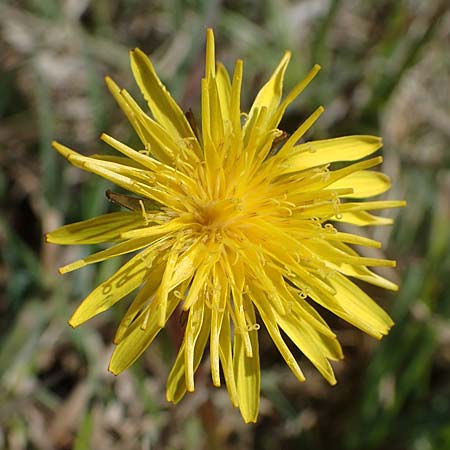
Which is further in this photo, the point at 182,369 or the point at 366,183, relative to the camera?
the point at 366,183

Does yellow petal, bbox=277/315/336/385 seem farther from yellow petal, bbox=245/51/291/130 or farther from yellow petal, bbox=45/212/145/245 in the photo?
yellow petal, bbox=245/51/291/130

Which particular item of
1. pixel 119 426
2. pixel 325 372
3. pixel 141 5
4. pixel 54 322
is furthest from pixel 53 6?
→ pixel 325 372

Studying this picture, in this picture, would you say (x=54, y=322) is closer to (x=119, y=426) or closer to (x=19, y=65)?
(x=119, y=426)

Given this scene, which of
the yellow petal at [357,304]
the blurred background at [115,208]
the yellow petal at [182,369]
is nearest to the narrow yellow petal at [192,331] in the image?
the yellow petal at [182,369]

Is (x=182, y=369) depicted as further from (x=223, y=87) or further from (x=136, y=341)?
(x=223, y=87)

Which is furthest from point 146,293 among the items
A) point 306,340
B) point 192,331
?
point 306,340

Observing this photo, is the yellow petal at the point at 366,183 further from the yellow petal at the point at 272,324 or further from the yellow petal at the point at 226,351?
the yellow petal at the point at 226,351
